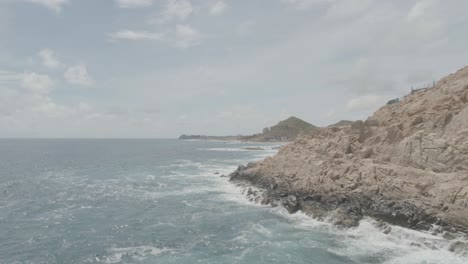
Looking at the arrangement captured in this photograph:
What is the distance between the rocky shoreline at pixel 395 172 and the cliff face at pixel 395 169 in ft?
0.27

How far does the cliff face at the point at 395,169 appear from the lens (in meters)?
33.4

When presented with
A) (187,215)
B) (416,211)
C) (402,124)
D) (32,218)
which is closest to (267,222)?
(187,215)

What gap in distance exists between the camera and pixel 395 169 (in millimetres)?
39781

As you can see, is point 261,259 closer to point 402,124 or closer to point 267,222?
point 267,222

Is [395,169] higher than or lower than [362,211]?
higher

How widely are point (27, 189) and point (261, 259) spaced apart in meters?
51.4

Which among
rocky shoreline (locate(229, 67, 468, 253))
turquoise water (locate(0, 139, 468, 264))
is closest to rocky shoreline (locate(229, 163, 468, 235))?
rocky shoreline (locate(229, 67, 468, 253))

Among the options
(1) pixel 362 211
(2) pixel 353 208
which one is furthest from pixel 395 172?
(2) pixel 353 208

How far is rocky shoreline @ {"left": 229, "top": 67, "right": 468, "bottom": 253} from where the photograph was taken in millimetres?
32781

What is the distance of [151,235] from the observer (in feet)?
114

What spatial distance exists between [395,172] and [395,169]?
65 centimetres

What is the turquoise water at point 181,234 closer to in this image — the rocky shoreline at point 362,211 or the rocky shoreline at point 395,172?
Result: the rocky shoreline at point 362,211

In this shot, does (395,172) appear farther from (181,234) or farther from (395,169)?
(181,234)

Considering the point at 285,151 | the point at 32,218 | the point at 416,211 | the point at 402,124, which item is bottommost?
the point at 32,218
